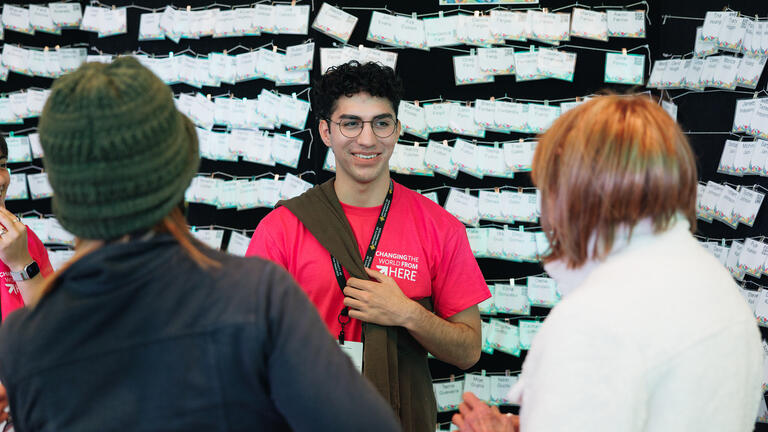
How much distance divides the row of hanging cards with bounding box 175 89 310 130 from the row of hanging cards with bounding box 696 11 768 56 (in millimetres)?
1834

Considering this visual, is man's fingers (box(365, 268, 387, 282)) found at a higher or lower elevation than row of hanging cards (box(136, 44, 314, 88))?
lower

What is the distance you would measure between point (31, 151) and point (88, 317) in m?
2.95

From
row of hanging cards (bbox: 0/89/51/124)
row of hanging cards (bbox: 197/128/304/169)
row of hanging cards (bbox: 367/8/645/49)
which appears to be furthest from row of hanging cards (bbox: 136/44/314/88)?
row of hanging cards (bbox: 0/89/51/124)

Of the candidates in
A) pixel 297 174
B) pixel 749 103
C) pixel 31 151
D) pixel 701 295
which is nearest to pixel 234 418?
pixel 701 295

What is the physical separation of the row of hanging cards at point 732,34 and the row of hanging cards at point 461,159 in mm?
867

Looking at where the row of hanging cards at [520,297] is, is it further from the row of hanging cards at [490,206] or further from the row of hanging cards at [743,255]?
the row of hanging cards at [743,255]

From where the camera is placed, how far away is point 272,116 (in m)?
3.04

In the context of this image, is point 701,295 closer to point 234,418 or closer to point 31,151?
point 234,418

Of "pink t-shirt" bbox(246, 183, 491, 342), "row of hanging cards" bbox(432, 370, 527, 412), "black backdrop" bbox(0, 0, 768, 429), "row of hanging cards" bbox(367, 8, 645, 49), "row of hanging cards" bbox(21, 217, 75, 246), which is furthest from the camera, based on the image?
"row of hanging cards" bbox(21, 217, 75, 246)

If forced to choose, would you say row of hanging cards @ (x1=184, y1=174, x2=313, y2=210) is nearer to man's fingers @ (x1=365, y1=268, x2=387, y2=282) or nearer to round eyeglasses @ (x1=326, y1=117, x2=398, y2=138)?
round eyeglasses @ (x1=326, y1=117, x2=398, y2=138)

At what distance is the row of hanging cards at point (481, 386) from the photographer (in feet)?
9.91

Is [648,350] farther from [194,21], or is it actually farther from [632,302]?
[194,21]

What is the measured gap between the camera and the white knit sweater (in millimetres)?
1020

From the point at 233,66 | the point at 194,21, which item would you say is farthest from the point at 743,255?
the point at 194,21
